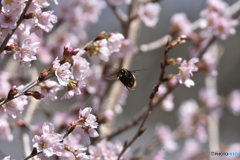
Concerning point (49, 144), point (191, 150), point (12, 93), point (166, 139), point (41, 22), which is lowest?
point (49, 144)

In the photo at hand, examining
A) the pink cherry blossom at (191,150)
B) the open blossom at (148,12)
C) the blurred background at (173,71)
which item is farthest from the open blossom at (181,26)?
the blurred background at (173,71)

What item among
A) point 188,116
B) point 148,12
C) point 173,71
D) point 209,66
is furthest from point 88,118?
point 173,71

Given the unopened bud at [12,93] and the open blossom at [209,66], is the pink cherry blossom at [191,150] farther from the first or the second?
the unopened bud at [12,93]

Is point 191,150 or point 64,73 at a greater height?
point 191,150

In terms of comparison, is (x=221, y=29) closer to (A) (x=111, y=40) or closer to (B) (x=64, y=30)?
(A) (x=111, y=40)

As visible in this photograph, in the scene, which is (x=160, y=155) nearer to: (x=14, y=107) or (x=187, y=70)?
(x=187, y=70)
